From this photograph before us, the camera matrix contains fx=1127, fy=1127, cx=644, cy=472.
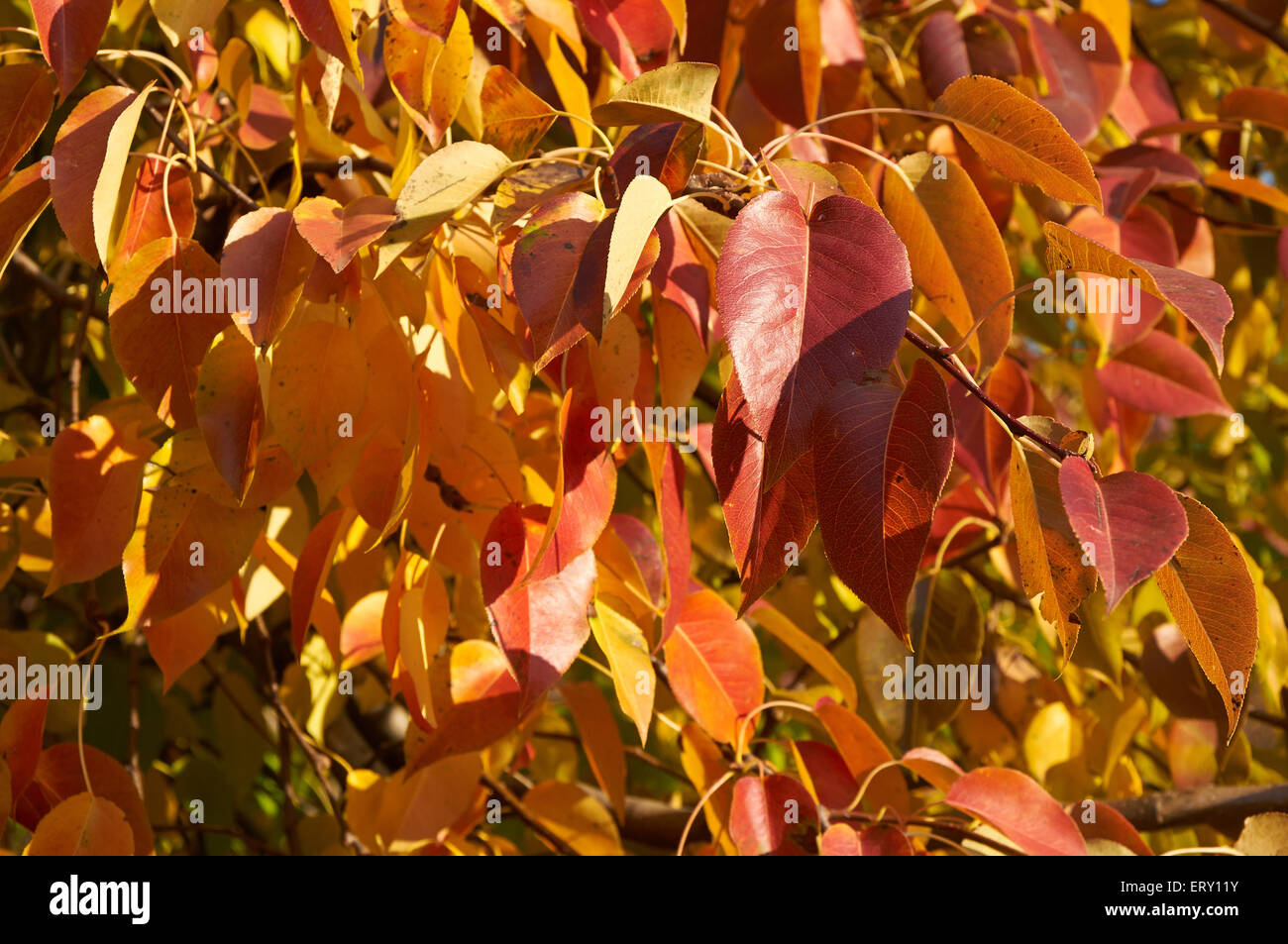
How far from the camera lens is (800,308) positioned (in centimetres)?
60

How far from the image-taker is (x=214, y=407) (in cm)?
77

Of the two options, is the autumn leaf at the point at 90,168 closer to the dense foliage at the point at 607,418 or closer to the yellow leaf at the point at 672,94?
the dense foliage at the point at 607,418

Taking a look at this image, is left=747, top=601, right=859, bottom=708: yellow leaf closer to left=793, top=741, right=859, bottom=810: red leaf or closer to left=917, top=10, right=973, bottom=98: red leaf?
left=793, top=741, right=859, bottom=810: red leaf

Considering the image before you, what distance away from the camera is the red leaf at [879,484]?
2.01ft

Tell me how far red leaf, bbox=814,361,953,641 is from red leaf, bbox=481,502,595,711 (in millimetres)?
226

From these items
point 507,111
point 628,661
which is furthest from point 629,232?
point 628,661

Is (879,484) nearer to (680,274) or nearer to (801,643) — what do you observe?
(680,274)

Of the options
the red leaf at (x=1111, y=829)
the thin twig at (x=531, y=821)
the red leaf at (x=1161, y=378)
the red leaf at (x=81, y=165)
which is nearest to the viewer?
the red leaf at (x=81, y=165)

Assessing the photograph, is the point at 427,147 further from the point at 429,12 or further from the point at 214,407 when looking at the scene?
the point at 214,407

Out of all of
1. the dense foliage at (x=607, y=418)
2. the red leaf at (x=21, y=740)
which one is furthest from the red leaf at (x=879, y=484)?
the red leaf at (x=21, y=740)

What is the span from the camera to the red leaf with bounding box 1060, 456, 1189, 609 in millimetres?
559

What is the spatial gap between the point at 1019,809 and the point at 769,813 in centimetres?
21

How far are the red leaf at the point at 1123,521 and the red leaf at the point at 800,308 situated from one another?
13 cm
